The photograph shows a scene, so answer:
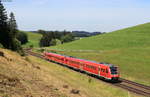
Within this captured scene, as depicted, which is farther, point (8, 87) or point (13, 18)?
point (13, 18)

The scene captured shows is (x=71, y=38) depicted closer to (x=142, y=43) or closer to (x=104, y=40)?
(x=104, y=40)

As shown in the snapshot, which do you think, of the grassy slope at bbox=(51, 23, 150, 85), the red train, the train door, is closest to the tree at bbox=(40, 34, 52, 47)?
the grassy slope at bbox=(51, 23, 150, 85)

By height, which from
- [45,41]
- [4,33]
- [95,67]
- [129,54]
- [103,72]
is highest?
[4,33]

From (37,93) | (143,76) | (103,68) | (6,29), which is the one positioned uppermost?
(6,29)

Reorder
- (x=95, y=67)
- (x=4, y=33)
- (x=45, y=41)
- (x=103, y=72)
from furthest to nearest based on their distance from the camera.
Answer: (x=45, y=41), (x=4, y=33), (x=95, y=67), (x=103, y=72)

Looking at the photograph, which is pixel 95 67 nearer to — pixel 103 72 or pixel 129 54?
pixel 103 72

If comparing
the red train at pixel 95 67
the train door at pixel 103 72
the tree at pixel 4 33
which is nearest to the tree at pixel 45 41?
the tree at pixel 4 33

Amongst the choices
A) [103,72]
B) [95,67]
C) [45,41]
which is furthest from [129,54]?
[45,41]

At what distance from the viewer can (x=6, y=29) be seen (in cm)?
5975

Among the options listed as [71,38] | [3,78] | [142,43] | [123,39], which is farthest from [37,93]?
[71,38]

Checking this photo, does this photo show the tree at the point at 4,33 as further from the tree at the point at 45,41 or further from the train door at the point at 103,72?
the tree at the point at 45,41

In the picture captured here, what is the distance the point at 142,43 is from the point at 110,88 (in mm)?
70338

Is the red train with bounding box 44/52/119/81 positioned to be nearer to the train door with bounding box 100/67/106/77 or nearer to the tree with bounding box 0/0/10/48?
the train door with bounding box 100/67/106/77

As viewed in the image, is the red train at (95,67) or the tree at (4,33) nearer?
the red train at (95,67)
